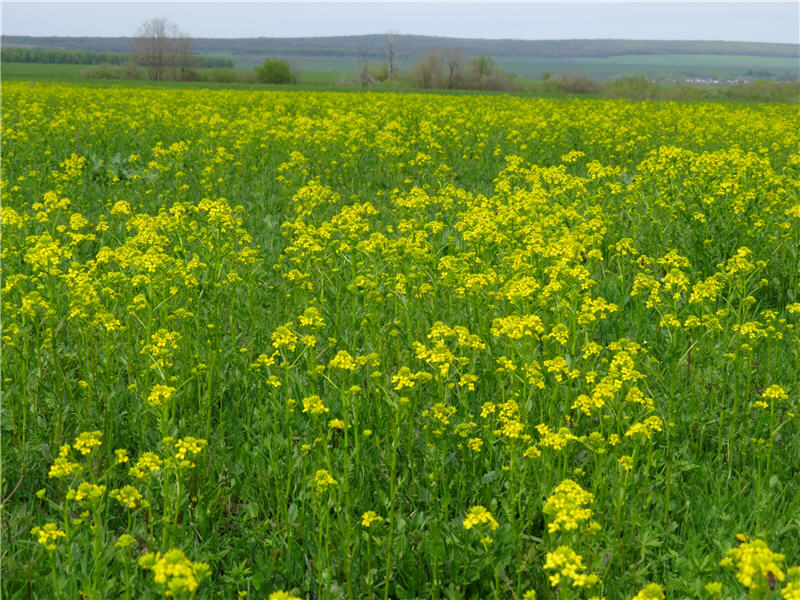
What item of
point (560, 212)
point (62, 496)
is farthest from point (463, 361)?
point (560, 212)

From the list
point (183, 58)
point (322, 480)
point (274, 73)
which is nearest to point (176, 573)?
point (322, 480)

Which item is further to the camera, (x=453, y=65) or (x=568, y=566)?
(x=453, y=65)

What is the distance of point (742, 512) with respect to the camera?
3.39 m

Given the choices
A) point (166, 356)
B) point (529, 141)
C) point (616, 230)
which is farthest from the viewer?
point (529, 141)

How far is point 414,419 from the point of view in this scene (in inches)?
166

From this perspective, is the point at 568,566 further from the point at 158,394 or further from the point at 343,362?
the point at 158,394

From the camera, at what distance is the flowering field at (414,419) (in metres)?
2.95

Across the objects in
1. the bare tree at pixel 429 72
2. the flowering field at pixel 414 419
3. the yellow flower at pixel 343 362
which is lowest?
the flowering field at pixel 414 419

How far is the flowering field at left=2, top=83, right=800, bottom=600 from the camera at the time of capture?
2947 mm

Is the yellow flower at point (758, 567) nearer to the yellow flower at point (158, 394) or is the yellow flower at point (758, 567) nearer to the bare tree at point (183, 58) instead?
the yellow flower at point (158, 394)

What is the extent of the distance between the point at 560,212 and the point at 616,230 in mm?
1790

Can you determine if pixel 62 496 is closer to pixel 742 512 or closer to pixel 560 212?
pixel 742 512

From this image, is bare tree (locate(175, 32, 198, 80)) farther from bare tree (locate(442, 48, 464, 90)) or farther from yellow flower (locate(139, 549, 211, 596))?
yellow flower (locate(139, 549, 211, 596))

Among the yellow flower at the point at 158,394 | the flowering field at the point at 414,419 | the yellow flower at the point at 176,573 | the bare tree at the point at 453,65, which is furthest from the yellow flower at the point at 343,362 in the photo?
the bare tree at the point at 453,65
